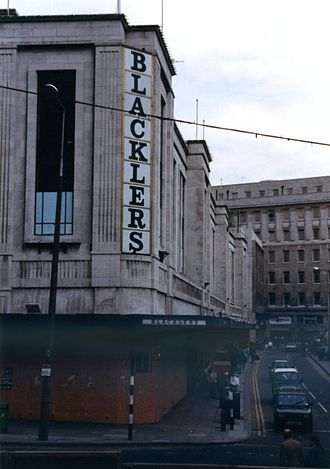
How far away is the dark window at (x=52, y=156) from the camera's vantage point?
35188 millimetres

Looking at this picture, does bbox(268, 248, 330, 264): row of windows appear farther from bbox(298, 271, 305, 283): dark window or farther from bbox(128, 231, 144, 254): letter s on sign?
bbox(128, 231, 144, 254): letter s on sign

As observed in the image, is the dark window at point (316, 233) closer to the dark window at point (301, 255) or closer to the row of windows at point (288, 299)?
the dark window at point (301, 255)

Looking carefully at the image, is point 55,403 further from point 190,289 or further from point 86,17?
point 190,289

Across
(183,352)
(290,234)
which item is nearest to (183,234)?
(183,352)

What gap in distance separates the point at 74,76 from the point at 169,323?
13.0m

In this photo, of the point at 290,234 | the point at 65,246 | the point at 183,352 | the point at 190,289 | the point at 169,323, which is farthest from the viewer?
the point at 290,234

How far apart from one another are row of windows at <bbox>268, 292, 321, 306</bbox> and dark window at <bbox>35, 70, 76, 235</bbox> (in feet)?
299

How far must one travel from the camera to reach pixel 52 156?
116ft

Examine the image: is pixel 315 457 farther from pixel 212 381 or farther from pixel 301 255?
pixel 301 255

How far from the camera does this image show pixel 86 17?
3550 cm

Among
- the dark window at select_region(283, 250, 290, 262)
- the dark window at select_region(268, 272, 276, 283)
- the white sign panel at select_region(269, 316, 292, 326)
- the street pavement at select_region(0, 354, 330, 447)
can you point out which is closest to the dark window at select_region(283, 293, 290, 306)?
the white sign panel at select_region(269, 316, 292, 326)

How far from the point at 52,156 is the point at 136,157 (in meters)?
3.97

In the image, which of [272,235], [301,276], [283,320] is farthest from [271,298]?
[272,235]

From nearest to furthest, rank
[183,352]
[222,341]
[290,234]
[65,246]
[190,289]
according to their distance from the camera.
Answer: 1. [65,246]
2. [183,352]
3. [190,289]
4. [222,341]
5. [290,234]
